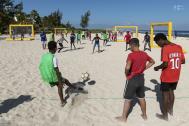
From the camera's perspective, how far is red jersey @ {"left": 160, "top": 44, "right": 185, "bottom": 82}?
577 centimetres

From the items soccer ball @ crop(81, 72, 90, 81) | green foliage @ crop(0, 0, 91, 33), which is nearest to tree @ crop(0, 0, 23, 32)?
green foliage @ crop(0, 0, 91, 33)

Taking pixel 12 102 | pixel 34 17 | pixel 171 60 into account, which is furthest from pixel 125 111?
pixel 34 17

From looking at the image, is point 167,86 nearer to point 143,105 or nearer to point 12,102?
point 143,105

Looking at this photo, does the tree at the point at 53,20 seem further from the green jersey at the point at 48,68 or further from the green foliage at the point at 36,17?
the green jersey at the point at 48,68

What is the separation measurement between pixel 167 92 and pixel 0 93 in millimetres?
4349

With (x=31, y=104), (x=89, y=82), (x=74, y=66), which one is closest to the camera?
(x=31, y=104)

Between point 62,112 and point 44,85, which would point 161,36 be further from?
point 44,85

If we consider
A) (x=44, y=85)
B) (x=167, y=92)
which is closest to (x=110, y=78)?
(x=44, y=85)

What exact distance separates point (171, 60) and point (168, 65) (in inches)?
4.3

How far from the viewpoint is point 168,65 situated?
583cm

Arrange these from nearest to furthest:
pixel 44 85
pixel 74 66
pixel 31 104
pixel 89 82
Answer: pixel 31 104 → pixel 44 85 → pixel 89 82 → pixel 74 66

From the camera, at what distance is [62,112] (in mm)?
6617

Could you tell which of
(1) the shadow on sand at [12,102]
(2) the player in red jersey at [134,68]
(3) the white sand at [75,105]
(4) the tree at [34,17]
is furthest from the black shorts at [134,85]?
(4) the tree at [34,17]

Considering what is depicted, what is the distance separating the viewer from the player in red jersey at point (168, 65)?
19.0ft
